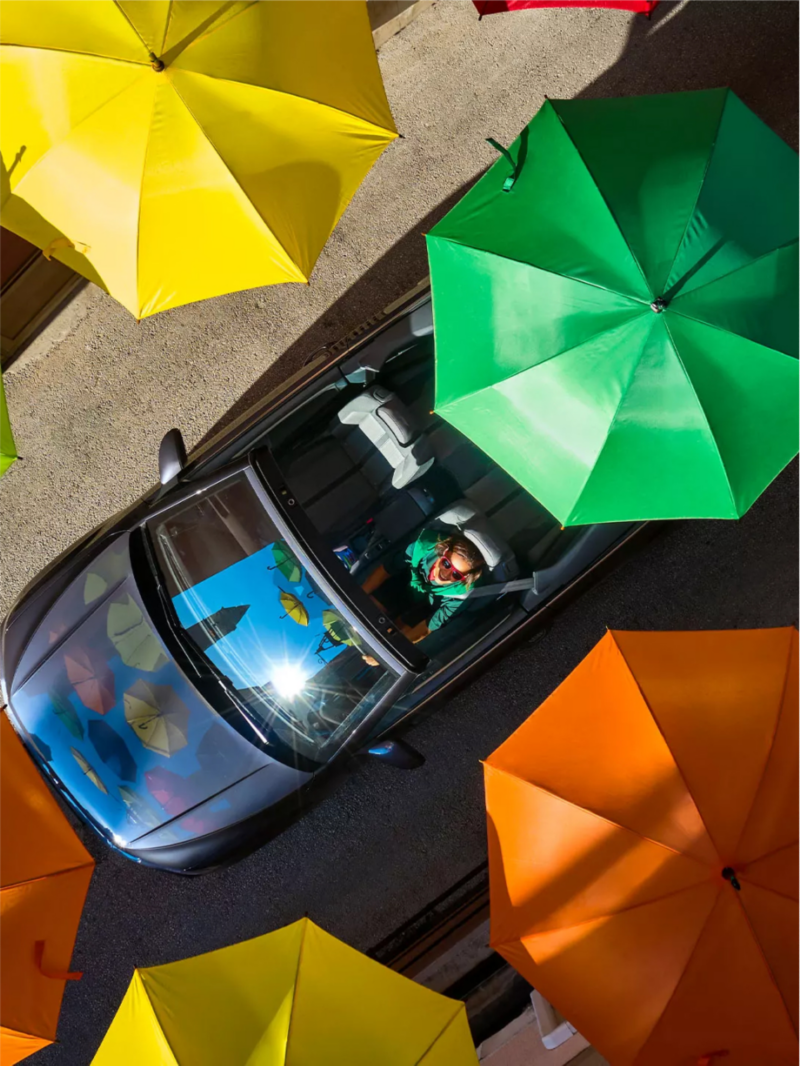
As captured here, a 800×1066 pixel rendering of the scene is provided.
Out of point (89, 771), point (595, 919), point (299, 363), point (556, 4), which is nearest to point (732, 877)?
point (595, 919)

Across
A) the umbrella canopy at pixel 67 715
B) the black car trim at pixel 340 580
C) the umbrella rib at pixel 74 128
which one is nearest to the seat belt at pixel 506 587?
the black car trim at pixel 340 580

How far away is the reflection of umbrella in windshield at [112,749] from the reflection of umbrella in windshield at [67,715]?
0.22ft

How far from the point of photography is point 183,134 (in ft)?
12.3

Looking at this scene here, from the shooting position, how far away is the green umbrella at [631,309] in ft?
10.8

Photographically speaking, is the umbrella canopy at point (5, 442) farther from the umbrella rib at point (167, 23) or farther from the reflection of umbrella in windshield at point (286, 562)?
the umbrella rib at point (167, 23)

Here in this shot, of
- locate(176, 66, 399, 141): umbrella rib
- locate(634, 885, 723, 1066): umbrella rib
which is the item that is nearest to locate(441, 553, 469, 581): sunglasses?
locate(634, 885, 723, 1066): umbrella rib

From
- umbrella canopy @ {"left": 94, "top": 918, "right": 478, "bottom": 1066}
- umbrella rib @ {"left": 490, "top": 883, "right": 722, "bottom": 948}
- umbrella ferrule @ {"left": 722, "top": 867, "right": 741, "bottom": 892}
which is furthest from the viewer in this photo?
umbrella canopy @ {"left": 94, "top": 918, "right": 478, "bottom": 1066}

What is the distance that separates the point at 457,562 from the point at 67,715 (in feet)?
7.15

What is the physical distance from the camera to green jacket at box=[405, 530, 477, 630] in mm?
3910

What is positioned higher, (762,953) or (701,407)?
(701,407)

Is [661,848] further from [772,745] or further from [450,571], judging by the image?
[450,571]

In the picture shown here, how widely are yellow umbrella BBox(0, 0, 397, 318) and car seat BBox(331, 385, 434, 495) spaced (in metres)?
0.79

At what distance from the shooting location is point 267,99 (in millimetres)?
3768

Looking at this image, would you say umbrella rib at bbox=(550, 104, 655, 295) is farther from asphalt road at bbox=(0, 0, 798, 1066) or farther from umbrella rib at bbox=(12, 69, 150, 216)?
umbrella rib at bbox=(12, 69, 150, 216)
